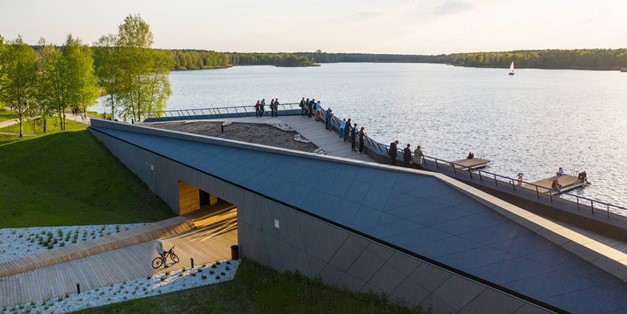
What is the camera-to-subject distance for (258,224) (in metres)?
17.9

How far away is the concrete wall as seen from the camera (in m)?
11.1

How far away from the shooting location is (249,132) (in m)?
31.5

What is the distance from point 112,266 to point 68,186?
1230 centimetres

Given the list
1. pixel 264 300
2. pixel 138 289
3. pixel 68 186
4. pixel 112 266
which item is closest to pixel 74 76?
pixel 68 186

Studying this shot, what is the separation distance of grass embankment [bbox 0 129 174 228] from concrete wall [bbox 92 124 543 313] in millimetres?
5681

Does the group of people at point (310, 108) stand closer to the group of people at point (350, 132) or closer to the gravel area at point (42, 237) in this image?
the group of people at point (350, 132)

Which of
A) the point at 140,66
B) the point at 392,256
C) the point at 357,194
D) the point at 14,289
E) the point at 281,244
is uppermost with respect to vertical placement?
the point at 140,66

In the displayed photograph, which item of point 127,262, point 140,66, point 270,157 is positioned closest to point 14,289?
point 127,262

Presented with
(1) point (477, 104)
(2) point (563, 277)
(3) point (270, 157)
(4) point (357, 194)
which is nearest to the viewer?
(2) point (563, 277)

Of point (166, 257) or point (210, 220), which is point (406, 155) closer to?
point (210, 220)

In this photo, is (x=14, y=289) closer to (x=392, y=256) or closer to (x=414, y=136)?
(x=392, y=256)

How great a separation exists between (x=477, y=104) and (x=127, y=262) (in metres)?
81.9

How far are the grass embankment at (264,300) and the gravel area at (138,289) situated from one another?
0.49 meters

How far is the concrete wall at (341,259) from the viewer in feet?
36.5
